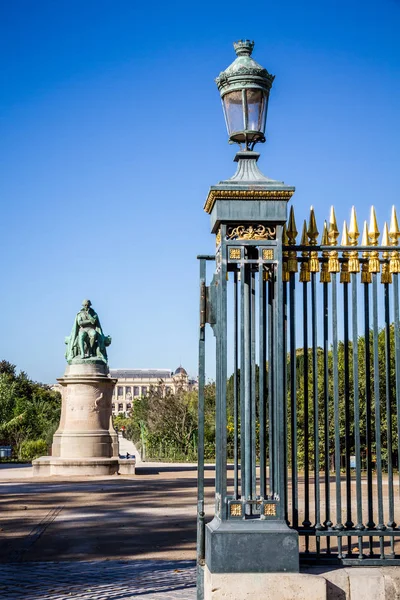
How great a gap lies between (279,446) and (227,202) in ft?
6.42

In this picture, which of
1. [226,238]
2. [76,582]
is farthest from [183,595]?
[226,238]

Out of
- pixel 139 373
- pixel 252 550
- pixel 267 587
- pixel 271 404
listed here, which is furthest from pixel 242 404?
pixel 139 373

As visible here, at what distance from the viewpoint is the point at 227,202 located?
6.56 m

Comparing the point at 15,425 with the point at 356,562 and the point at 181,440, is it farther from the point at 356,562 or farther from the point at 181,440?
the point at 356,562

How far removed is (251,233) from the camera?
6.59 m

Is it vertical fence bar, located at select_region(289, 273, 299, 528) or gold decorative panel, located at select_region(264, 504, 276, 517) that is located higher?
vertical fence bar, located at select_region(289, 273, 299, 528)

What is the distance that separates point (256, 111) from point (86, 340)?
20375mm

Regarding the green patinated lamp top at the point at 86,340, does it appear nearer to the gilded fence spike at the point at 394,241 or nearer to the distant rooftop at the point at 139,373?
the gilded fence spike at the point at 394,241

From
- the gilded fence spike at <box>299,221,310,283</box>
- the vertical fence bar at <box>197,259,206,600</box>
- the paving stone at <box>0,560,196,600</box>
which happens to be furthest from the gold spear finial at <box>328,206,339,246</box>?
the paving stone at <box>0,560,196,600</box>

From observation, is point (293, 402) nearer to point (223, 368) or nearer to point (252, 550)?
point (223, 368)

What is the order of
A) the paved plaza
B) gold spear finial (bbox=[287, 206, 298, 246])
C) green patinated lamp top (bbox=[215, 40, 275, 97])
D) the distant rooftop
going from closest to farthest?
green patinated lamp top (bbox=[215, 40, 275, 97])
gold spear finial (bbox=[287, 206, 298, 246])
the paved plaza
the distant rooftop

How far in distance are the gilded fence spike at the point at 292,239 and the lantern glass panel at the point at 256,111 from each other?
0.74 m

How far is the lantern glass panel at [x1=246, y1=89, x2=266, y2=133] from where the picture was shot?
22.2ft

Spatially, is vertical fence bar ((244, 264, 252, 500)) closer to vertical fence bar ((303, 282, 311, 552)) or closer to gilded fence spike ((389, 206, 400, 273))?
vertical fence bar ((303, 282, 311, 552))
